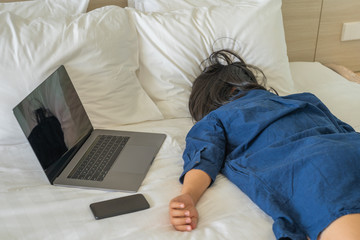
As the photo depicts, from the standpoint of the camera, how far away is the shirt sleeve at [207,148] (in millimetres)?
1171

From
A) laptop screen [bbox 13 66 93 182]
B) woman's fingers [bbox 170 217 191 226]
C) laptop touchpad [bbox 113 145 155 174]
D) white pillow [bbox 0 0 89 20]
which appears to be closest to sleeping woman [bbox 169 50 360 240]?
woman's fingers [bbox 170 217 191 226]

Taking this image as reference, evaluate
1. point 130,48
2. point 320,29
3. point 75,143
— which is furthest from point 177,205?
point 320,29

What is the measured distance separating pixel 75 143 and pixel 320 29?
1439 millimetres

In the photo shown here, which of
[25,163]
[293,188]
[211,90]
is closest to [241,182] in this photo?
[293,188]

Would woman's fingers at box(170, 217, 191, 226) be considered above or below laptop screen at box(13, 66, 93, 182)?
below

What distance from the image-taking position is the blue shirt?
1.02m

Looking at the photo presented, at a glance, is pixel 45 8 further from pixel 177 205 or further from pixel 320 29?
pixel 320 29

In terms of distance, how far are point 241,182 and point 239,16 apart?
0.78 metres

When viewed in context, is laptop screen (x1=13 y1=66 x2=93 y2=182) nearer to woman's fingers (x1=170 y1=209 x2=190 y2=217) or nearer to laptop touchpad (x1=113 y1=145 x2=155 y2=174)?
laptop touchpad (x1=113 y1=145 x2=155 y2=174)

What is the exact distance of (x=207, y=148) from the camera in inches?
47.3

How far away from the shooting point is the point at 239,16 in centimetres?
164

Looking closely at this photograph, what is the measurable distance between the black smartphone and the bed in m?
0.02

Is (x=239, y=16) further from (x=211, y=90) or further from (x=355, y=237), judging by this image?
(x=355, y=237)

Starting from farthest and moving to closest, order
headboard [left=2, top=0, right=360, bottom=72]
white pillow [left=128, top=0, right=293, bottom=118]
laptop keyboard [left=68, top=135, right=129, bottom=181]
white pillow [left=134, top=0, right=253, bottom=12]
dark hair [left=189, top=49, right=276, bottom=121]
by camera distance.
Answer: headboard [left=2, top=0, right=360, bottom=72], white pillow [left=134, top=0, right=253, bottom=12], white pillow [left=128, top=0, right=293, bottom=118], dark hair [left=189, top=49, right=276, bottom=121], laptop keyboard [left=68, top=135, right=129, bottom=181]
